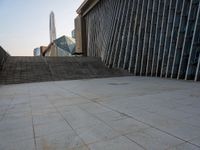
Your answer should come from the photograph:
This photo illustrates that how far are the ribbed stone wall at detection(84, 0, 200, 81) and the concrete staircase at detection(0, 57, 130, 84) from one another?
7.41 ft

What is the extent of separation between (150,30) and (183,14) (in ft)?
12.1

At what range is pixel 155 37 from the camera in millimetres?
16203


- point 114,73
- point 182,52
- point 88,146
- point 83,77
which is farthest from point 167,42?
point 88,146

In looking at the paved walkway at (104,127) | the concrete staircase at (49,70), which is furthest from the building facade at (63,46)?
the paved walkway at (104,127)

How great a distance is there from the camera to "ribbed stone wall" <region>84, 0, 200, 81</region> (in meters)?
13.0

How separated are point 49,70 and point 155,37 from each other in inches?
405

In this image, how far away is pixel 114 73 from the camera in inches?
742

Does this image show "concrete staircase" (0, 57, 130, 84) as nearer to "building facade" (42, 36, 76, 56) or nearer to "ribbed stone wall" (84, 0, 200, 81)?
"ribbed stone wall" (84, 0, 200, 81)

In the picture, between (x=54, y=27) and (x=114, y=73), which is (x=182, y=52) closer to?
(x=114, y=73)

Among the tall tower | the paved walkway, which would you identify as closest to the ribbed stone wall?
the paved walkway

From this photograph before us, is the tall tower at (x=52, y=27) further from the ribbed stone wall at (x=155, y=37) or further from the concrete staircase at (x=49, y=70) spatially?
the concrete staircase at (x=49, y=70)

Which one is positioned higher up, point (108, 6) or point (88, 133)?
point (108, 6)

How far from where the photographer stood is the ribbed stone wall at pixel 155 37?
1302cm

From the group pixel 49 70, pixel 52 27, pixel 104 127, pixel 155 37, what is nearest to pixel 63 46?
pixel 49 70
